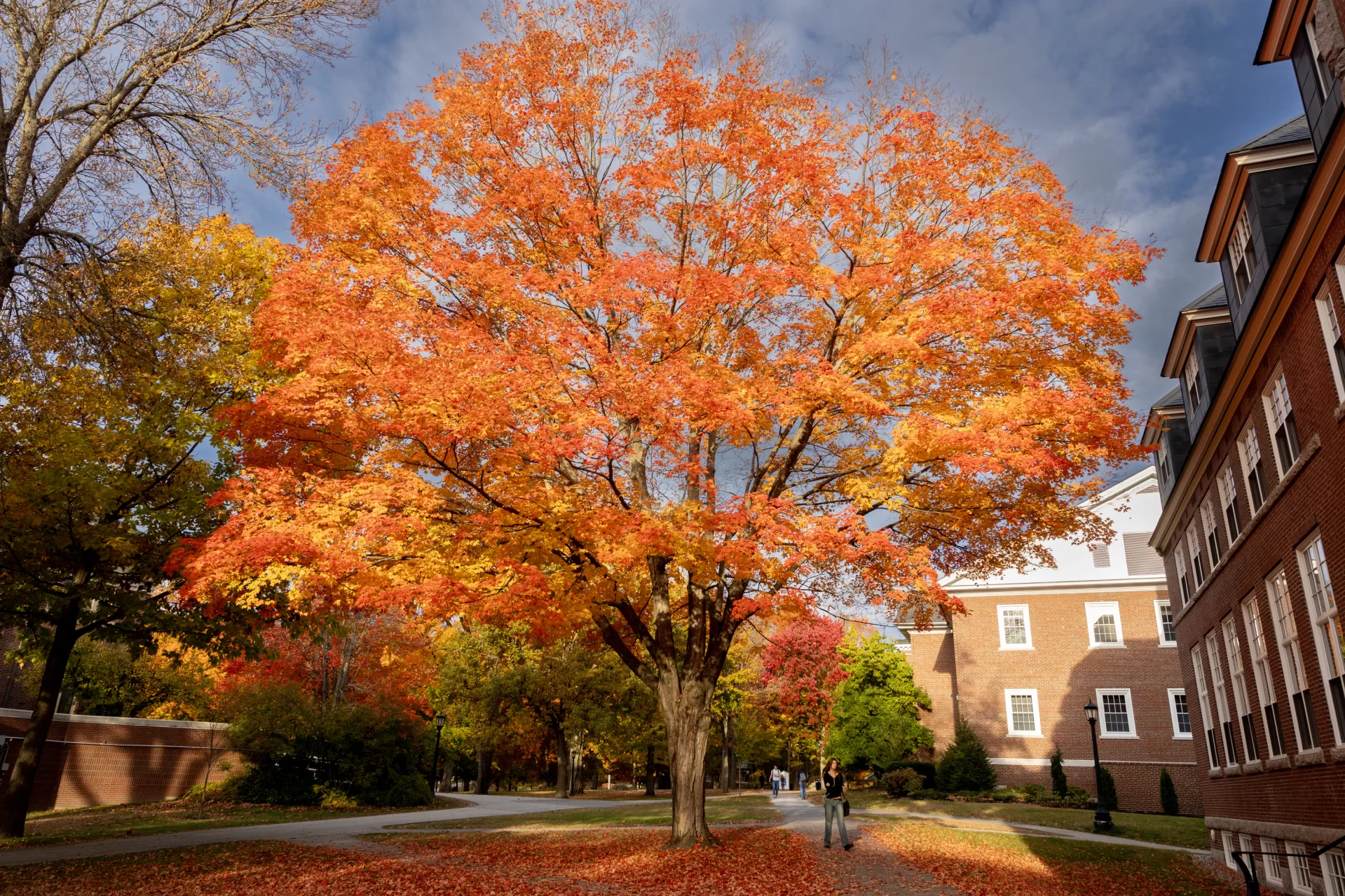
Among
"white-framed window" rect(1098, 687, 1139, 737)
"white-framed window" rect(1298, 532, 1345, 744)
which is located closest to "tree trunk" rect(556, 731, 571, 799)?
"white-framed window" rect(1098, 687, 1139, 737)

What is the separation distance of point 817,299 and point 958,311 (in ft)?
9.05

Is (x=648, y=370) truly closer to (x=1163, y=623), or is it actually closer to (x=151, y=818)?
(x=151, y=818)

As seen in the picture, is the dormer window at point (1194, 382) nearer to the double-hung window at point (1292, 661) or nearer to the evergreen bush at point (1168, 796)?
the double-hung window at point (1292, 661)

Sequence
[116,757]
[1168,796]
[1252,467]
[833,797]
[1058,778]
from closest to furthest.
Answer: [1252,467], [833,797], [116,757], [1168,796], [1058,778]

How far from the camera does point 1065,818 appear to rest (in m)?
26.5

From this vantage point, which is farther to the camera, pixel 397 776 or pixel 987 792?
pixel 987 792

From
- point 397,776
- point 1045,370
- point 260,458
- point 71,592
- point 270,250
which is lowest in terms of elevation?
point 397,776

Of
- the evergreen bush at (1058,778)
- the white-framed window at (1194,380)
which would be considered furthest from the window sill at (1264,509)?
the evergreen bush at (1058,778)

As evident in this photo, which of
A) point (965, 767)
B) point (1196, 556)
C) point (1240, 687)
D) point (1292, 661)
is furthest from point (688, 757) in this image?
point (965, 767)

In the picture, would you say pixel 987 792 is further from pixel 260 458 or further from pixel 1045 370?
pixel 260 458

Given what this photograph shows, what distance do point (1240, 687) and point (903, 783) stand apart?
21.6m

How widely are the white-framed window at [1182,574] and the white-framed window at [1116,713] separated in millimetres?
15388

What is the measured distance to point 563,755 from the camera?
4100cm

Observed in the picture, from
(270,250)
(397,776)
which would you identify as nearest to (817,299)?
(270,250)
